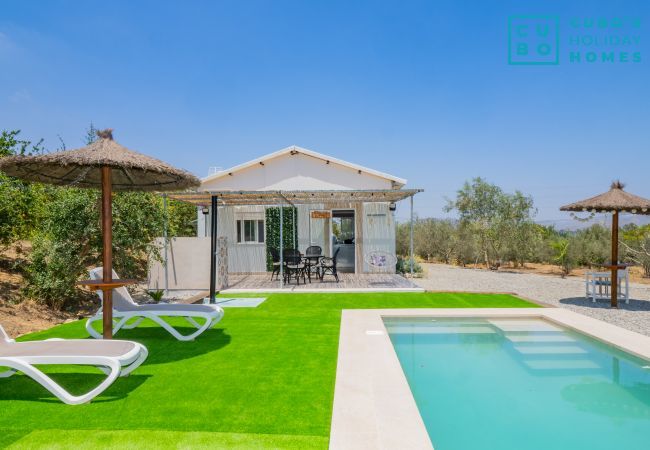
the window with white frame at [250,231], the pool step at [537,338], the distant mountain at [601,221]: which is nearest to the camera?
the pool step at [537,338]

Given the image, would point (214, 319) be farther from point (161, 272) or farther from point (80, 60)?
point (80, 60)

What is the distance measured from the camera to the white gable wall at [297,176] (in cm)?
1702

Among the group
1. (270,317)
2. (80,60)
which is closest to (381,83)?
(80,60)

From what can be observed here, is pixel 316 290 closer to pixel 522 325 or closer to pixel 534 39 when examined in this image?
pixel 522 325

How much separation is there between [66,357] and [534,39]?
12380 millimetres

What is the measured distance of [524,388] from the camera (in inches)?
Result: 194

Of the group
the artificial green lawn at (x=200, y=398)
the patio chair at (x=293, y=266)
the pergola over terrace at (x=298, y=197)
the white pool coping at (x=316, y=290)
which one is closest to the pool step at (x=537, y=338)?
the artificial green lawn at (x=200, y=398)

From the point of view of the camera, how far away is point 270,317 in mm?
8273

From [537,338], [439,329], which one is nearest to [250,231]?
[439,329]

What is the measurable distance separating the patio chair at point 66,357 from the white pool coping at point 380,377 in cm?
215

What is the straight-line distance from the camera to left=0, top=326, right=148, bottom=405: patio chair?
380 centimetres

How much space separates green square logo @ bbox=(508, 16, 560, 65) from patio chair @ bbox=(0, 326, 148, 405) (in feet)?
36.8

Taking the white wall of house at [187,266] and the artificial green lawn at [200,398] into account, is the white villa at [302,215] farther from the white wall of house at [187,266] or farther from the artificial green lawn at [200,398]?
the artificial green lawn at [200,398]

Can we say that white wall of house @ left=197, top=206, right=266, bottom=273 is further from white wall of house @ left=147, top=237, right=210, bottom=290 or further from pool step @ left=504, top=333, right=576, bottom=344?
pool step @ left=504, top=333, right=576, bottom=344
